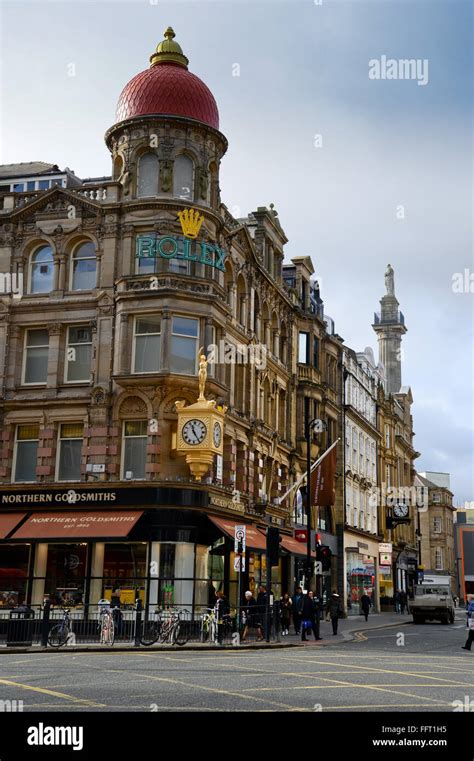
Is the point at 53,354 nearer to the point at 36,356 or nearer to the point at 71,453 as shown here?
the point at 36,356

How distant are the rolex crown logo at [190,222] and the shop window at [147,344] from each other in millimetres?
3600

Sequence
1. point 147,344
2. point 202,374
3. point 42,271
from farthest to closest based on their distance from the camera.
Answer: point 42,271 < point 147,344 < point 202,374

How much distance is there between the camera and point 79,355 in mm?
35750

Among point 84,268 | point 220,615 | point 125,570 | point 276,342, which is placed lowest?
point 220,615

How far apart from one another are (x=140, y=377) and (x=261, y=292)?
12.4m

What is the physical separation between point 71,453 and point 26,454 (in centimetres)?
198

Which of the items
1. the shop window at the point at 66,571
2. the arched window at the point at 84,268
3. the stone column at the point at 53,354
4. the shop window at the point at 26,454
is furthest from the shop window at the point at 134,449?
the arched window at the point at 84,268

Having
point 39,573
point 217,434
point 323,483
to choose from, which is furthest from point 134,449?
point 323,483

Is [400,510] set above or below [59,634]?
above

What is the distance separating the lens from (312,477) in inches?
1718

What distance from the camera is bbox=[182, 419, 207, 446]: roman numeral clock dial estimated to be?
33125 mm

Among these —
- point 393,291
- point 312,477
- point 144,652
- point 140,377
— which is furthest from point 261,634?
point 393,291

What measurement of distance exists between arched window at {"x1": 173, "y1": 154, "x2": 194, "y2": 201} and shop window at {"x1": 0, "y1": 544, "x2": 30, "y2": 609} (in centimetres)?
1479
